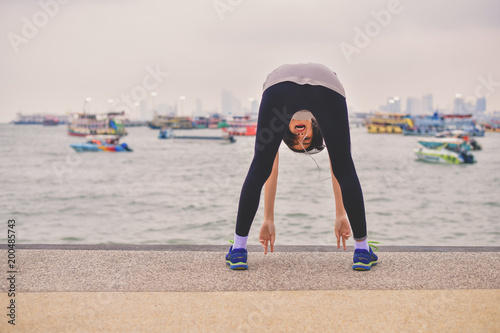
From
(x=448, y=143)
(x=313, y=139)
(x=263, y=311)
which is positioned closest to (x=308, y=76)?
(x=313, y=139)

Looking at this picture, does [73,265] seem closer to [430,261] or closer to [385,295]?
[385,295]

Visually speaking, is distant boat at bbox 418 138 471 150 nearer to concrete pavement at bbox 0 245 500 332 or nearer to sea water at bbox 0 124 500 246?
sea water at bbox 0 124 500 246

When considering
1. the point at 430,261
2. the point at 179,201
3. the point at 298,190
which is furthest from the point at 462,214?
the point at 430,261

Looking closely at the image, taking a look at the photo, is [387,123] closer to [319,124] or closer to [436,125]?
[436,125]

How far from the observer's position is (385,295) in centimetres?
239

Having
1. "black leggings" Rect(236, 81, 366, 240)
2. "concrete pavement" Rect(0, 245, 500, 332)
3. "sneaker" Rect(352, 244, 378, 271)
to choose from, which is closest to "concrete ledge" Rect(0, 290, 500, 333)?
"concrete pavement" Rect(0, 245, 500, 332)

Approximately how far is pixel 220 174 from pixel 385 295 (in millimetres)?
31050

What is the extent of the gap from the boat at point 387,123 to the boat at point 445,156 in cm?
5418

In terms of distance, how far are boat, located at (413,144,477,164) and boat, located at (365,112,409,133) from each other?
2133 inches

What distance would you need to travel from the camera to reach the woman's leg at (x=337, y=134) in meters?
2.65

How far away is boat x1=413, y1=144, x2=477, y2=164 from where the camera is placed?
3947cm

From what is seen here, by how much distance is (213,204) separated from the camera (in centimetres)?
2058

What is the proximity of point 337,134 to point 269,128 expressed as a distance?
1.26ft

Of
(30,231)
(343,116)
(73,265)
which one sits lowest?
(30,231)
